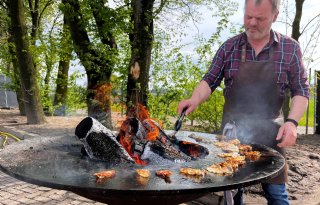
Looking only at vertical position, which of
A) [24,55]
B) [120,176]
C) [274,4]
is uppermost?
[24,55]

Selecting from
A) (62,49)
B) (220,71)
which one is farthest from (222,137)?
(62,49)

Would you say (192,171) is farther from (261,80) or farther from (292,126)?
(261,80)

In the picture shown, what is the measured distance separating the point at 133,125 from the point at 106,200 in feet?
3.22

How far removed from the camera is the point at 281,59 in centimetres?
288

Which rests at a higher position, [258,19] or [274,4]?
[274,4]

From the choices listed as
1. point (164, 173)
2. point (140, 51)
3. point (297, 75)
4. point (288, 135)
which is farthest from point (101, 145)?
point (140, 51)

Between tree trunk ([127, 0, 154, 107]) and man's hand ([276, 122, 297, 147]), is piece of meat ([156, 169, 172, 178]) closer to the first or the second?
man's hand ([276, 122, 297, 147])

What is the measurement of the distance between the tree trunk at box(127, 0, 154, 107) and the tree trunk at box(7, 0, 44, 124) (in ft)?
14.8

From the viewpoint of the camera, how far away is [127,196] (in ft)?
5.73

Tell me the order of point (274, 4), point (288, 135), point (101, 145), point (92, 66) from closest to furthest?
point (288, 135) → point (101, 145) → point (274, 4) → point (92, 66)

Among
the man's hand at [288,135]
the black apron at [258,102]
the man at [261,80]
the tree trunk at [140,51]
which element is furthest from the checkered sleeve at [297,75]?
the tree trunk at [140,51]

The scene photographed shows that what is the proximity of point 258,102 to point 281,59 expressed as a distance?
1.29 feet

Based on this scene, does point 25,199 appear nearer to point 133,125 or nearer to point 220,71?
point 133,125

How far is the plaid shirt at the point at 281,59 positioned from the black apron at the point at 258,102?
0.04m
